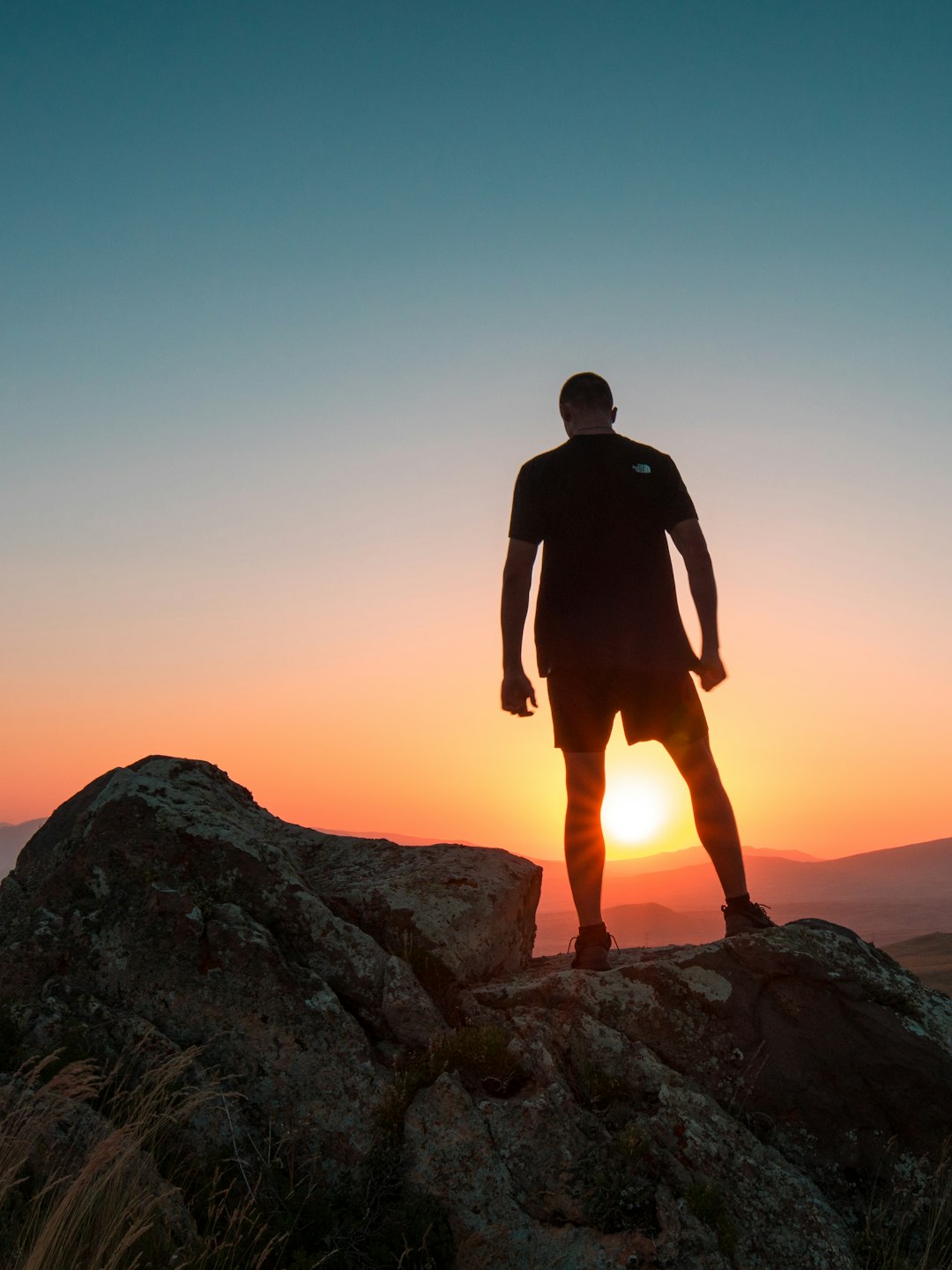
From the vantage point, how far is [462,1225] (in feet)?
10.2

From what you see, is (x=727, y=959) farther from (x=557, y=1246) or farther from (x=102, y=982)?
(x=102, y=982)

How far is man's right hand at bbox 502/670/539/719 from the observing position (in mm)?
4766

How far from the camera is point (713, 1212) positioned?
3.06 m

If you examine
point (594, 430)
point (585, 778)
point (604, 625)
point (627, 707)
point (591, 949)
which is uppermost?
point (594, 430)

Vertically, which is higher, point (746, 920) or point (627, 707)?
point (627, 707)

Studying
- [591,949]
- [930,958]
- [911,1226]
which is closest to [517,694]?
[591,949]

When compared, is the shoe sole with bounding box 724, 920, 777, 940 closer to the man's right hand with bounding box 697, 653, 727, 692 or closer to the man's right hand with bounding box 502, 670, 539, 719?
the man's right hand with bounding box 697, 653, 727, 692

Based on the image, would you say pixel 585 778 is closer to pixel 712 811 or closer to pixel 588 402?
pixel 712 811

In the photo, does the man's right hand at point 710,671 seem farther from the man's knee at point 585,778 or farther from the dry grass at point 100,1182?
the dry grass at point 100,1182

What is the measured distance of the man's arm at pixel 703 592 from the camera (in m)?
4.84

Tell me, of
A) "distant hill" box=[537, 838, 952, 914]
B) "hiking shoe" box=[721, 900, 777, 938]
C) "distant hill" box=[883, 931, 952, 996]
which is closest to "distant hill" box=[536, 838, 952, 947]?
A: "distant hill" box=[537, 838, 952, 914]

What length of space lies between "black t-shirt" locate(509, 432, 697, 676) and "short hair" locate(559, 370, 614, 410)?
0.72ft

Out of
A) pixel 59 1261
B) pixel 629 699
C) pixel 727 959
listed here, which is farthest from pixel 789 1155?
pixel 59 1261

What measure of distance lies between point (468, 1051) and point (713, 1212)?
3.50 ft
